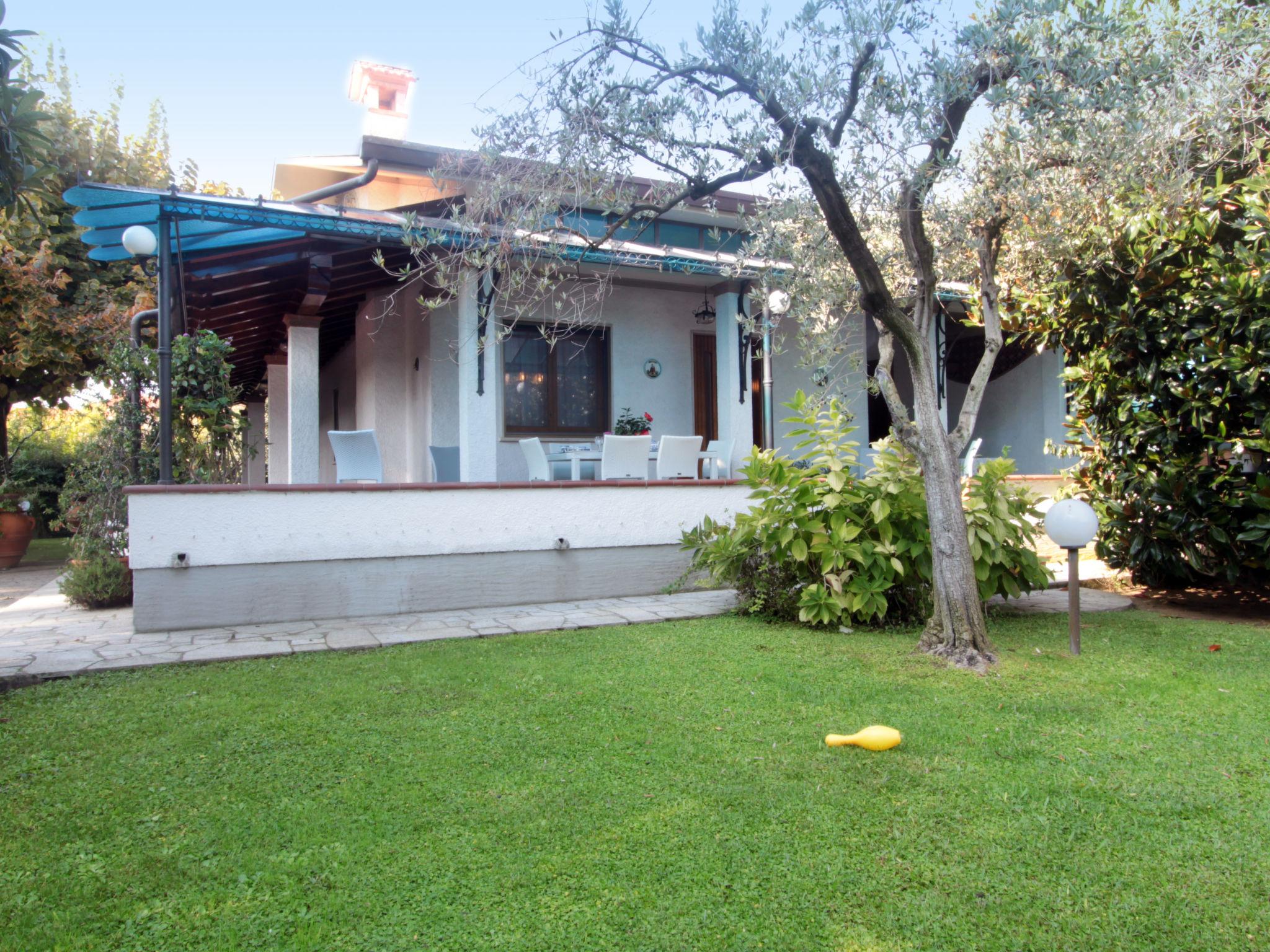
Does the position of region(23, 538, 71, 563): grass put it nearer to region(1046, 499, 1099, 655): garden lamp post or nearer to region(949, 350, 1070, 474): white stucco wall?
region(1046, 499, 1099, 655): garden lamp post

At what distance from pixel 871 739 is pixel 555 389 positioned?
761 centimetres

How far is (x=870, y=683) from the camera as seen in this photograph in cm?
436

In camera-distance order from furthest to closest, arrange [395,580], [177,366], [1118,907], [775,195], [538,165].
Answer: [177,366] < [395,580] < [775,195] < [538,165] < [1118,907]

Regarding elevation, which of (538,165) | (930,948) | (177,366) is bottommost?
(930,948)

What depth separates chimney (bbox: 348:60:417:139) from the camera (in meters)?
14.3

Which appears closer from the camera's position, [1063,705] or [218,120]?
[1063,705]

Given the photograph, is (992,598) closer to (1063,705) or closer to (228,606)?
(1063,705)

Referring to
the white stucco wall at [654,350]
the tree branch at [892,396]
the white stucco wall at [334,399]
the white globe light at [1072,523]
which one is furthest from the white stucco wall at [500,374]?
the white globe light at [1072,523]

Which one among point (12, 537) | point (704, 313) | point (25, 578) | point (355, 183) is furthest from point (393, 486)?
point (12, 537)

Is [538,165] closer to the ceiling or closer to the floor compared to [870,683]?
closer to the ceiling

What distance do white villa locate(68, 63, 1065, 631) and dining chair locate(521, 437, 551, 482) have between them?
394 mm

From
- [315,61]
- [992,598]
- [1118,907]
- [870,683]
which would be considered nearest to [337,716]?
[870,683]

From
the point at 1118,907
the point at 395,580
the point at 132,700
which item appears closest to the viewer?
the point at 1118,907

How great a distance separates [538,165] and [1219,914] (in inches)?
183
